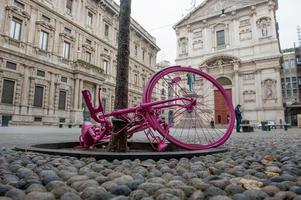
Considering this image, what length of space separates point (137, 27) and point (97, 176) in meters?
29.6

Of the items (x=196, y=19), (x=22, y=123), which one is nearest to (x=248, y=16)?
(x=196, y=19)

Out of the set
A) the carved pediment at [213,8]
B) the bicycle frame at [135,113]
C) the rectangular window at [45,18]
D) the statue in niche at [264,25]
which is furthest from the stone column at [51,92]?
the statue in niche at [264,25]

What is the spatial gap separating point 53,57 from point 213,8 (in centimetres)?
1898

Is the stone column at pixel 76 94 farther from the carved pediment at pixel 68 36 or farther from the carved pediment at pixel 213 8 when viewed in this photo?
the carved pediment at pixel 213 8

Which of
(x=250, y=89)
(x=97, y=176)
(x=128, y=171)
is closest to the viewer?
(x=97, y=176)

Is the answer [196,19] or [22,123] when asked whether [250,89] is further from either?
[22,123]

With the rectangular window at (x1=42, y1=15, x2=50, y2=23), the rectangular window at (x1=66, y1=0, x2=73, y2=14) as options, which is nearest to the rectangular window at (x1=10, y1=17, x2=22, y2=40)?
the rectangular window at (x1=42, y1=15, x2=50, y2=23)

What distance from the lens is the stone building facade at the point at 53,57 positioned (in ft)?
48.0

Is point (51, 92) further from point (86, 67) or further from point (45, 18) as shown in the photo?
point (45, 18)

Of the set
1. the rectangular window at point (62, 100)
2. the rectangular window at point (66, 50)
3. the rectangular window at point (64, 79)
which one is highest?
the rectangular window at point (66, 50)

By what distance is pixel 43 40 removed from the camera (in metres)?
17.2

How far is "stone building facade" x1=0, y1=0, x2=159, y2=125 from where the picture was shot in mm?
14641

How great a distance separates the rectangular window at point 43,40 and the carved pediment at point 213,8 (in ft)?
52.8

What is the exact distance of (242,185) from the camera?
3.66ft
